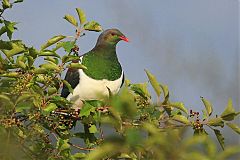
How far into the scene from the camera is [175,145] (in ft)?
3.38

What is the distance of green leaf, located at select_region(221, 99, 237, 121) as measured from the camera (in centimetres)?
298

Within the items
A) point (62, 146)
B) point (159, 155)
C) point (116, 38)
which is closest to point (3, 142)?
point (159, 155)

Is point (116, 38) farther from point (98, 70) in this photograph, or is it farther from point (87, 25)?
point (87, 25)

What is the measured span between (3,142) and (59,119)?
7.30ft

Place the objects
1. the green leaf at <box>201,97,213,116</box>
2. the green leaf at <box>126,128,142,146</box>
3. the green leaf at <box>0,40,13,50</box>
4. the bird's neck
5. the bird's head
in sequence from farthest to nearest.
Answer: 1. the bird's head
2. the bird's neck
3. the green leaf at <box>0,40,13,50</box>
4. the green leaf at <box>201,97,213,116</box>
5. the green leaf at <box>126,128,142,146</box>

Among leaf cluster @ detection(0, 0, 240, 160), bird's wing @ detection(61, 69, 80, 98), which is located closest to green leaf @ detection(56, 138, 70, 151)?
leaf cluster @ detection(0, 0, 240, 160)

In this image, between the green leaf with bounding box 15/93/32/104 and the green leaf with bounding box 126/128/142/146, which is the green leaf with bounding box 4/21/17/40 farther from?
the green leaf with bounding box 126/128/142/146

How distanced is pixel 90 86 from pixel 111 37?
1079mm

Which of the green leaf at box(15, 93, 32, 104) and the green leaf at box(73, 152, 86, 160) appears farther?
the green leaf at box(73, 152, 86, 160)

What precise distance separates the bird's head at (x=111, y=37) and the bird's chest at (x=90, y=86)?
31.4 inches

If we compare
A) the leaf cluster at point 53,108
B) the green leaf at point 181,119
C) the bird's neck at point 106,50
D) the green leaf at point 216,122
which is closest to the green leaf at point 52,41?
the leaf cluster at point 53,108

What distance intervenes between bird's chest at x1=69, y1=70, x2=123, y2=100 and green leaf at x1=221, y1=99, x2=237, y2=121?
7.99ft

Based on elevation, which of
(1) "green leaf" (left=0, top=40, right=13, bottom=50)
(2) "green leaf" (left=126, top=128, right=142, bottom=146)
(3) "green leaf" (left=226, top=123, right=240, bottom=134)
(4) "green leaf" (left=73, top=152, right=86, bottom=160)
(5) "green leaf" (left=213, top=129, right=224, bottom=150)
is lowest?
(4) "green leaf" (left=73, top=152, right=86, bottom=160)

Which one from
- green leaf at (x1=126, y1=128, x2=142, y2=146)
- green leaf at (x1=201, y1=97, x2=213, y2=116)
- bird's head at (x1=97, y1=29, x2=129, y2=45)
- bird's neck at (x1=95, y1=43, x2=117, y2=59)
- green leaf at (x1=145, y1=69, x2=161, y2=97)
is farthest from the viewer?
bird's head at (x1=97, y1=29, x2=129, y2=45)
